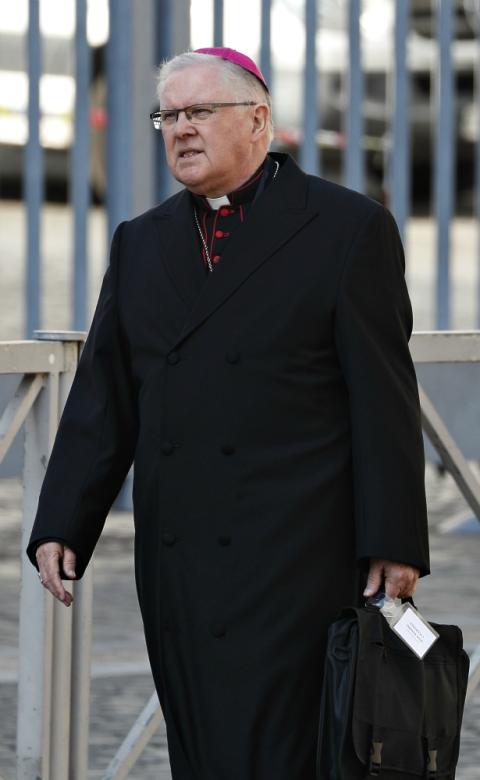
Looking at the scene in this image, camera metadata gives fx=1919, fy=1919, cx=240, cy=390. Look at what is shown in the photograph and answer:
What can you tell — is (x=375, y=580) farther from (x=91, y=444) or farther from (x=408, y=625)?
(x=91, y=444)

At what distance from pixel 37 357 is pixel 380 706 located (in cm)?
107

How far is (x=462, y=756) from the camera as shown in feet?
14.1

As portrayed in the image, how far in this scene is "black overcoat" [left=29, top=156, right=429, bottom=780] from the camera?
2.94 metres

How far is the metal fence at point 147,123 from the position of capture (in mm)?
6906

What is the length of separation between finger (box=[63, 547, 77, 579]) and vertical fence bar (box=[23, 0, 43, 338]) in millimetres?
→ 3760

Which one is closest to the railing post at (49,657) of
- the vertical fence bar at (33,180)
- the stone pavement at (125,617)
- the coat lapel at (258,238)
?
the stone pavement at (125,617)

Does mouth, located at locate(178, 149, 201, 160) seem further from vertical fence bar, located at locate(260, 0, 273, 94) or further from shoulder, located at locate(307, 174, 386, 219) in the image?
vertical fence bar, located at locate(260, 0, 273, 94)

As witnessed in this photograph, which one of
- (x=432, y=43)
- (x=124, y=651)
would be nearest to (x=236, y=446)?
(x=124, y=651)

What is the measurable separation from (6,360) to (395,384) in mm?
863

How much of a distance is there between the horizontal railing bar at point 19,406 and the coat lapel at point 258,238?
60 centimetres

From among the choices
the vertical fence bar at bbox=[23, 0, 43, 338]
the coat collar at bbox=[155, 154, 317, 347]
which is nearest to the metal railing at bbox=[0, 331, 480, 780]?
the coat collar at bbox=[155, 154, 317, 347]

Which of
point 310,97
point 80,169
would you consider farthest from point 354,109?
point 80,169

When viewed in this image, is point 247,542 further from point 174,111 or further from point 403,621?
point 174,111

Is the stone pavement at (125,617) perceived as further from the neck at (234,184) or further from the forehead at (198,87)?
the forehead at (198,87)
